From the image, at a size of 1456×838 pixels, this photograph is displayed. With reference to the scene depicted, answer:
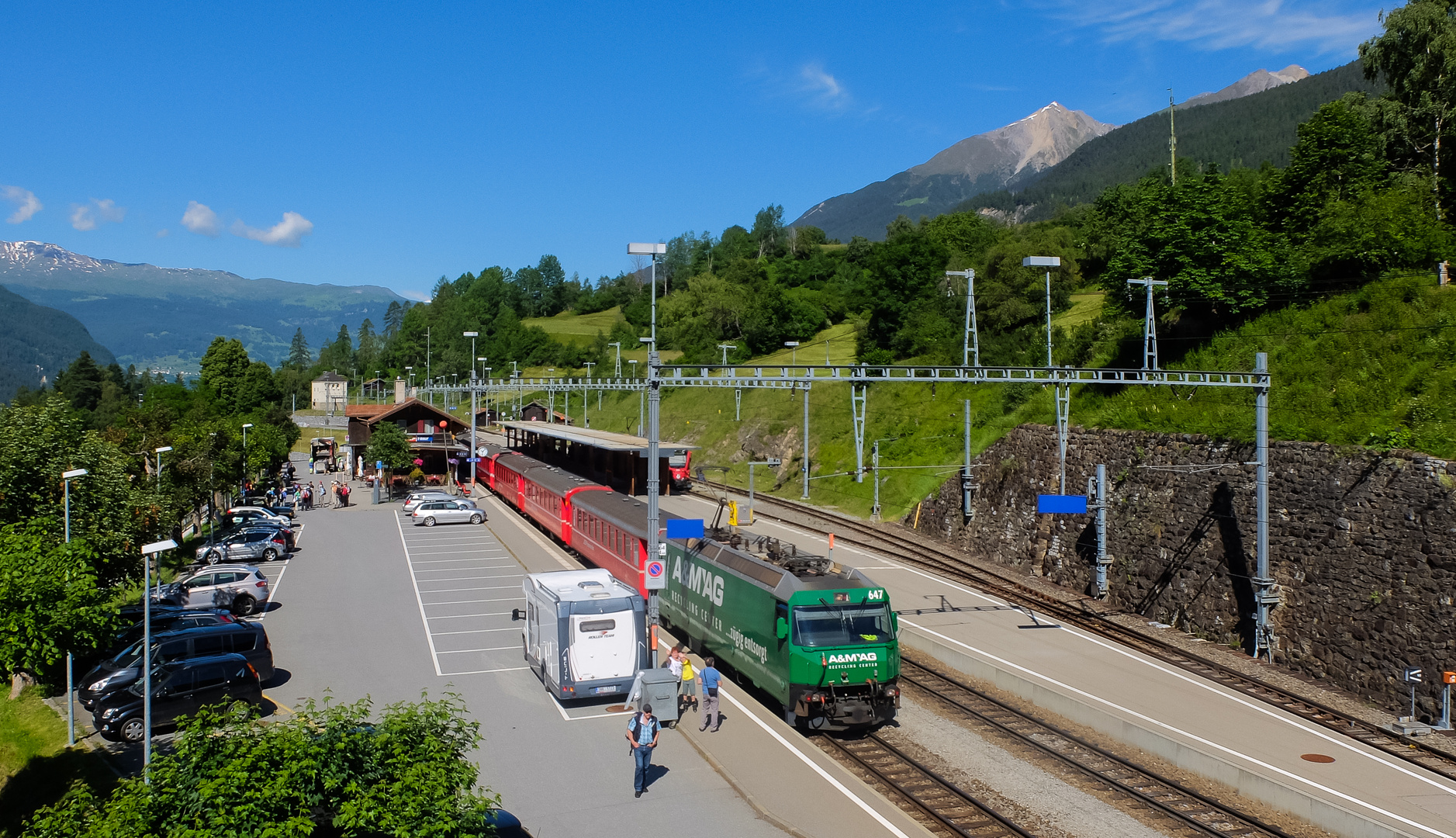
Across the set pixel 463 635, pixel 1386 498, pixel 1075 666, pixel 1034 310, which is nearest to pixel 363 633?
pixel 463 635

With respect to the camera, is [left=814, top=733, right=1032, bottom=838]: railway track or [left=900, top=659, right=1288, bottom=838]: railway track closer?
[left=814, top=733, right=1032, bottom=838]: railway track

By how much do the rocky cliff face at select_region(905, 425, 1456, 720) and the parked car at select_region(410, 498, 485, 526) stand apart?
961 inches

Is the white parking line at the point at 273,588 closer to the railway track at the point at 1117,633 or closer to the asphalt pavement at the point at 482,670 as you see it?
the asphalt pavement at the point at 482,670

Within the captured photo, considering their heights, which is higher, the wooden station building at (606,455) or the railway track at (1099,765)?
the wooden station building at (606,455)

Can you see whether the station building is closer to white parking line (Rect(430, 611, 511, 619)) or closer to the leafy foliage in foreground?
white parking line (Rect(430, 611, 511, 619))

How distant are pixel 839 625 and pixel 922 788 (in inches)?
112

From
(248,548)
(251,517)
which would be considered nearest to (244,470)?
(251,517)

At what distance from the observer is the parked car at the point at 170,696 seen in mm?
16672

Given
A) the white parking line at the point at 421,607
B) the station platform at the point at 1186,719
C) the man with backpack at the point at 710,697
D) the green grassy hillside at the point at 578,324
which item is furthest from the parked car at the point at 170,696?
the green grassy hillside at the point at 578,324

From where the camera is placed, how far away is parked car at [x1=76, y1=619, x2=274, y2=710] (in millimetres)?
17481

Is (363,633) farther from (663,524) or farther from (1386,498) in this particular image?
(1386,498)

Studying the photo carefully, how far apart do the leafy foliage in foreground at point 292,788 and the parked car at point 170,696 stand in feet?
35.1

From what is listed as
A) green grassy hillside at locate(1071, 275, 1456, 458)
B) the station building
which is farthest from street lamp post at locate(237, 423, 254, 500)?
green grassy hillside at locate(1071, 275, 1456, 458)

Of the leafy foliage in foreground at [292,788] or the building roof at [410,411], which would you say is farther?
the building roof at [410,411]
